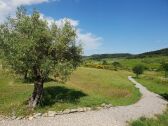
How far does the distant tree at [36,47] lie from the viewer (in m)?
32.9

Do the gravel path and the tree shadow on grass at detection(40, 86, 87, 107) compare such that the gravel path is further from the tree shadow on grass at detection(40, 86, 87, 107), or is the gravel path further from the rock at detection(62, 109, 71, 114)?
the tree shadow on grass at detection(40, 86, 87, 107)

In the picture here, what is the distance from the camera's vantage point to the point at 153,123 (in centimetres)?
2947

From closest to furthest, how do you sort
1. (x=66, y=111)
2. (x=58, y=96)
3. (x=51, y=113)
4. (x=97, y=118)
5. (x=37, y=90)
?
(x=97, y=118)
(x=51, y=113)
(x=66, y=111)
(x=37, y=90)
(x=58, y=96)

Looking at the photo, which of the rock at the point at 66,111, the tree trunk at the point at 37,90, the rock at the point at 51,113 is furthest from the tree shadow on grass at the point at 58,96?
the rock at the point at 51,113

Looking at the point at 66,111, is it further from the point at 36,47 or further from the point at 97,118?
the point at 36,47

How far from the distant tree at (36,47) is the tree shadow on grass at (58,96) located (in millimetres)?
2322

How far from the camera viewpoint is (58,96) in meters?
41.5

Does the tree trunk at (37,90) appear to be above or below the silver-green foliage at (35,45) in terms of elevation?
below

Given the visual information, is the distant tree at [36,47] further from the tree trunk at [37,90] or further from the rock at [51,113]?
the rock at [51,113]

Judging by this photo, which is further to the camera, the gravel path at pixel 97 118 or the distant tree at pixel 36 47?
the distant tree at pixel 36 47

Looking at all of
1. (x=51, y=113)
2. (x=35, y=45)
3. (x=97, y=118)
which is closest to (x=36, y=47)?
(x=35, y=45)

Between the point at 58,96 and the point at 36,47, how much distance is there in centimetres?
1012

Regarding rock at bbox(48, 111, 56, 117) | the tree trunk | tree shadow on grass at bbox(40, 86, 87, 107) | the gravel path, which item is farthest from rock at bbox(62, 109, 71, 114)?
the tree trunk

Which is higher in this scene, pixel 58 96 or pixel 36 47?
pixel 36 47
